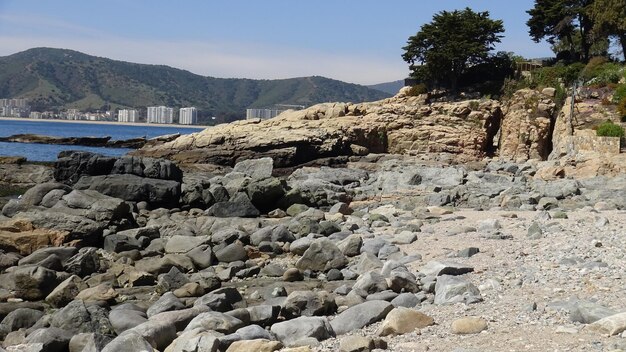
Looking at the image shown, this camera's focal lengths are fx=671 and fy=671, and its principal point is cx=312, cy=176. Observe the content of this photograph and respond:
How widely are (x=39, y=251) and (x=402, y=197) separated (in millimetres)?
12601

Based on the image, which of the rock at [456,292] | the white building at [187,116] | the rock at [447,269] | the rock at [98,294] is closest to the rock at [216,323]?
the rock at [456,292]

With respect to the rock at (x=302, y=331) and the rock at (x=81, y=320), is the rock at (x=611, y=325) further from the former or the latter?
the rock at (x=81, y=320)

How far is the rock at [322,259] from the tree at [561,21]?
37397 millimetres

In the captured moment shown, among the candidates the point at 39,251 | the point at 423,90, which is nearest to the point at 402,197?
the point at 39,251

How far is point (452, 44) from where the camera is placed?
43156 mm

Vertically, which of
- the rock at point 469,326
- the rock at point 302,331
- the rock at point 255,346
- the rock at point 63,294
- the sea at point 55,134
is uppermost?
the rock at point 469,326

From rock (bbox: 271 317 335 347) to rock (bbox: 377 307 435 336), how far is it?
649mm

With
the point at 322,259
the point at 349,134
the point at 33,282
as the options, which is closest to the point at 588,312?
the point at 322,259

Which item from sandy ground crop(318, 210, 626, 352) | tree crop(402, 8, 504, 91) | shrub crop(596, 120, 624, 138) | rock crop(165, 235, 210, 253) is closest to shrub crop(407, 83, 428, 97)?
tree crop(402, 8, 504, 91)

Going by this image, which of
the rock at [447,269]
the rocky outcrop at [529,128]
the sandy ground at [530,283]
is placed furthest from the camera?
the rocky outcrop at [529,128]

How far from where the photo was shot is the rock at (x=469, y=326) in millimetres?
6801

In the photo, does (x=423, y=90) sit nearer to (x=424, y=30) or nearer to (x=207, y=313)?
(x=424, y=30)

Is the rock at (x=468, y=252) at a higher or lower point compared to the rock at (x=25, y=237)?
higher

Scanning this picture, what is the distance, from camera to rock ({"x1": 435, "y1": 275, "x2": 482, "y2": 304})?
8202mm
